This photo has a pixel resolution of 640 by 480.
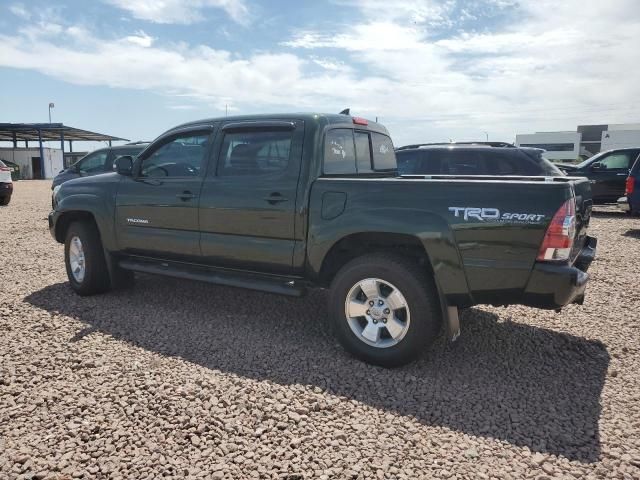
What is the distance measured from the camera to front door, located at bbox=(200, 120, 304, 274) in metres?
4.18

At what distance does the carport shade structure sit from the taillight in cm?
3911

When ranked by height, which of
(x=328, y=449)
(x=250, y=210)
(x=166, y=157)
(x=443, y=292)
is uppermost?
(x=166, y=157)

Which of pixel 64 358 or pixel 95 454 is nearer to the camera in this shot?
pixel 95 454

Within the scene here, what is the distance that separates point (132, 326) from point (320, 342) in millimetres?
1770

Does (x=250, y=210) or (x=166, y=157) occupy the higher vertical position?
(x=166, y=157)

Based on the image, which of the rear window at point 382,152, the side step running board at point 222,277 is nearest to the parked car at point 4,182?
the side step running board at point 222,277

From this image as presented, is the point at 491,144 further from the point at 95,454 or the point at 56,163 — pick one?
the point at 56,163

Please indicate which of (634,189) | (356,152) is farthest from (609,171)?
(356,152)

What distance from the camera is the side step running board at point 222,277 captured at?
13.8 feet

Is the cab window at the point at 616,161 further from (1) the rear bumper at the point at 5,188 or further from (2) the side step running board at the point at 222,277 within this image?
(1) the rear bumper at the point at 5,188

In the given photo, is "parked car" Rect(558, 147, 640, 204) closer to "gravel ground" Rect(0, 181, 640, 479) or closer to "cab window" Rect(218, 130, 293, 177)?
"gravel ground" Rect(0, 181, 640, 479)

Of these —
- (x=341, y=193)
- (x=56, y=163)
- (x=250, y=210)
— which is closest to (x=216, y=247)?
(x=250, y=210)

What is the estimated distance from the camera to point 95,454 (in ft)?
8.80

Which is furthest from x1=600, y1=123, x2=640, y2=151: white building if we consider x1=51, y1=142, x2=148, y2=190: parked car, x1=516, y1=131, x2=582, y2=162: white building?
x1=51, y1=142, x2=148, y2=190: parked car
